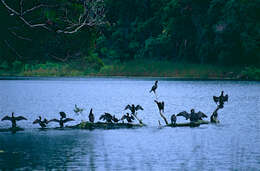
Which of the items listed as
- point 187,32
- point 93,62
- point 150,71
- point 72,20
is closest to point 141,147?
point 72,20

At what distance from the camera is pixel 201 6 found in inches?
5022

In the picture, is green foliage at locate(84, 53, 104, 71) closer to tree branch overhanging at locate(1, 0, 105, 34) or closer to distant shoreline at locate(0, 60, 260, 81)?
tree branch overhanging at locate(1, 0, 105, 34)

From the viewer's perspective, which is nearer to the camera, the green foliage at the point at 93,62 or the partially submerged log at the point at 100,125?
the green foliage at the point at 93,62

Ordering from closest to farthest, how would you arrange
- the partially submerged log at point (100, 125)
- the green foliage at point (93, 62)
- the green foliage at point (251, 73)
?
the green foliage at point (93, 62) < the partially submerged log at point (100, 125) < the green foliage at point (251, 73)

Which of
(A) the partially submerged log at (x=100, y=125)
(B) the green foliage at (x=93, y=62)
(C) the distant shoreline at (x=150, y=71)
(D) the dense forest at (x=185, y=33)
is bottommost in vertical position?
(A) the partially submerged log at (x=100, y=125)

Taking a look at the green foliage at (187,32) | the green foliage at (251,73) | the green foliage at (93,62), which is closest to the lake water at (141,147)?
the green foliage at (93,62)

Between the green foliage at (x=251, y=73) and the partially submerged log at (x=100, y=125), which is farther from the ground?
the green foliage at (x=251, y=73)

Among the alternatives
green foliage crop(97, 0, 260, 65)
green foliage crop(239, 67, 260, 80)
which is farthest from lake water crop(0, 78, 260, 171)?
green foliage crop(239, 67, 260, 80)

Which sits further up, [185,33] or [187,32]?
[187,32]

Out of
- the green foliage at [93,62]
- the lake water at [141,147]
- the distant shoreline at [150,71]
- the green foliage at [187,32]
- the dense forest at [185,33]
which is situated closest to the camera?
the lake water at [141,147]

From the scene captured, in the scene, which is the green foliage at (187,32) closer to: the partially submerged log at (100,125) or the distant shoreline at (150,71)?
the distant shoreline at (150,71)

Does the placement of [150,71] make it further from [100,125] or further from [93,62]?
[100,125]

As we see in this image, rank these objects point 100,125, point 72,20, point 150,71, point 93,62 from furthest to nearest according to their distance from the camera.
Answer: point 150,71 → point 93,62 → point 100,125 → point 72,20

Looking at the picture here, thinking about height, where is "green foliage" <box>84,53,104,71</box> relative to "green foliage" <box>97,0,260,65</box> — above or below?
below
